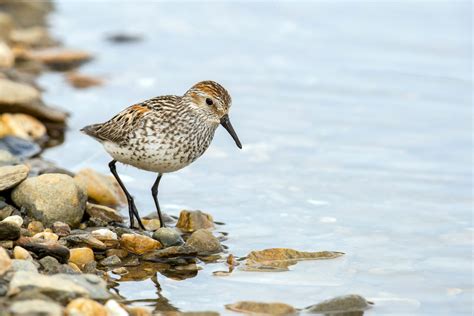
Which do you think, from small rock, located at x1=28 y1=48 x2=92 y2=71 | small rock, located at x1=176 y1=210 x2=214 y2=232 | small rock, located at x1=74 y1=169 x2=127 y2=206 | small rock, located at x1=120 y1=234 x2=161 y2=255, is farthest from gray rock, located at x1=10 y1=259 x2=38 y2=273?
small rock, located at x1=28 y1=48 x2=92 y2=71

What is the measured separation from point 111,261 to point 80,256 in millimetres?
364

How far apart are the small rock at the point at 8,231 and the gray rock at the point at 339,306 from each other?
2.51m

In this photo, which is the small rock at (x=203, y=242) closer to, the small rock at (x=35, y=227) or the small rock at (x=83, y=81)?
the small rock at (x=35, y=227)

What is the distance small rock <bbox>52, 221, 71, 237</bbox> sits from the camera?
8.89 meters

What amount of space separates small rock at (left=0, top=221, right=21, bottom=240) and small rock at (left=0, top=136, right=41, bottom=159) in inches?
161

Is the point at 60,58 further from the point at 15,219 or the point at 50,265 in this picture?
the point at 50,265

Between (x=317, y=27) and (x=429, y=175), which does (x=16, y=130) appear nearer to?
(x=429, y=175)

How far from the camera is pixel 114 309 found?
698 centimetres

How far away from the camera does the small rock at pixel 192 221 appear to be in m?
10.0

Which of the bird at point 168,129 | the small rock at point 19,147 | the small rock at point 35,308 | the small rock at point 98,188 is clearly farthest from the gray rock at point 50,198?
the small rock at point 19,147

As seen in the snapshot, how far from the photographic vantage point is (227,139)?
44.4ft

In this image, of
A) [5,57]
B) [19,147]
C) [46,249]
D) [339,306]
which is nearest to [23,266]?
[46,249]

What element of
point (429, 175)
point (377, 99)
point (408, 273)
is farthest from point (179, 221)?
point (377, 99)

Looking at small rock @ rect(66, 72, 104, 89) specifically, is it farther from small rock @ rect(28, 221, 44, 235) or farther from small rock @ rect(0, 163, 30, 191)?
small rock @ rect(28, 221, 44, 235)
